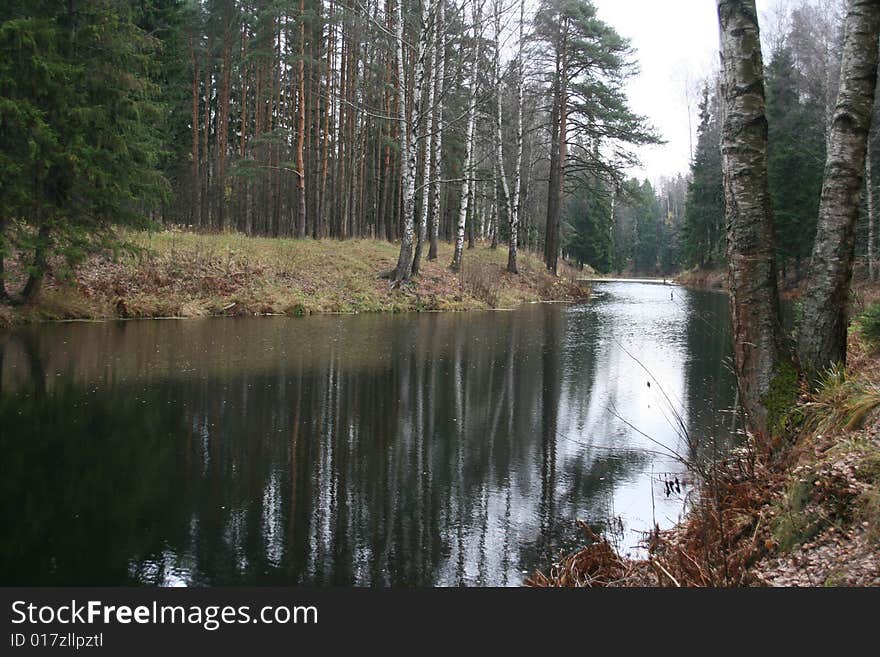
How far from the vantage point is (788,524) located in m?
3.38

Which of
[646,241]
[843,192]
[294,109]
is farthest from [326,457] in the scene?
[646,241]

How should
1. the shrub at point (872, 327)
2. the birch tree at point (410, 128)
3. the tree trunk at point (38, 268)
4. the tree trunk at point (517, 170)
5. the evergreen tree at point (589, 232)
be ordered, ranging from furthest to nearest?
the evergreen tree at point (589, 232) → the tree trunk at point (517, 170) → the birch tree at point (410, 128) → the tree trunk at point (38, 268) → the shrub at point (872, 327)

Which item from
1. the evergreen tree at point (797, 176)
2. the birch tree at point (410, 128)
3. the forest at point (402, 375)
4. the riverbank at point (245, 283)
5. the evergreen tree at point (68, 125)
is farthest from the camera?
the evergreen tree at point (797, 176)

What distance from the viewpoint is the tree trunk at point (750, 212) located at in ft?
16.3

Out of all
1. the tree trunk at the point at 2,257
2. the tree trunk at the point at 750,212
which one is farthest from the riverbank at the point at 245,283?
the tree trunk at the point at 750,212

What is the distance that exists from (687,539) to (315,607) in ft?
6.98

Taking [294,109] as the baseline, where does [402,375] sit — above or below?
below

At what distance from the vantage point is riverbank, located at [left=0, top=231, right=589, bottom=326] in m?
16.1

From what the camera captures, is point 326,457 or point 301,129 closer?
point 326,457

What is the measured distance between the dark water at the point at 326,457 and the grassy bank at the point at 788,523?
37 cm

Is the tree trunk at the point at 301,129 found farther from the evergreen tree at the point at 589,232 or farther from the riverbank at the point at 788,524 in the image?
the evergreen tree at the point at 589,232

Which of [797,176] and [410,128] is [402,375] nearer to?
[410,128]

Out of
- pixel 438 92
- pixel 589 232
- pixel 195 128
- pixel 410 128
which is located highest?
pixel 438 92

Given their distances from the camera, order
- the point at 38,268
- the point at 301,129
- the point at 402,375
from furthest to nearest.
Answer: the point at 301,129
the point at 38,268
the point at 402,375
